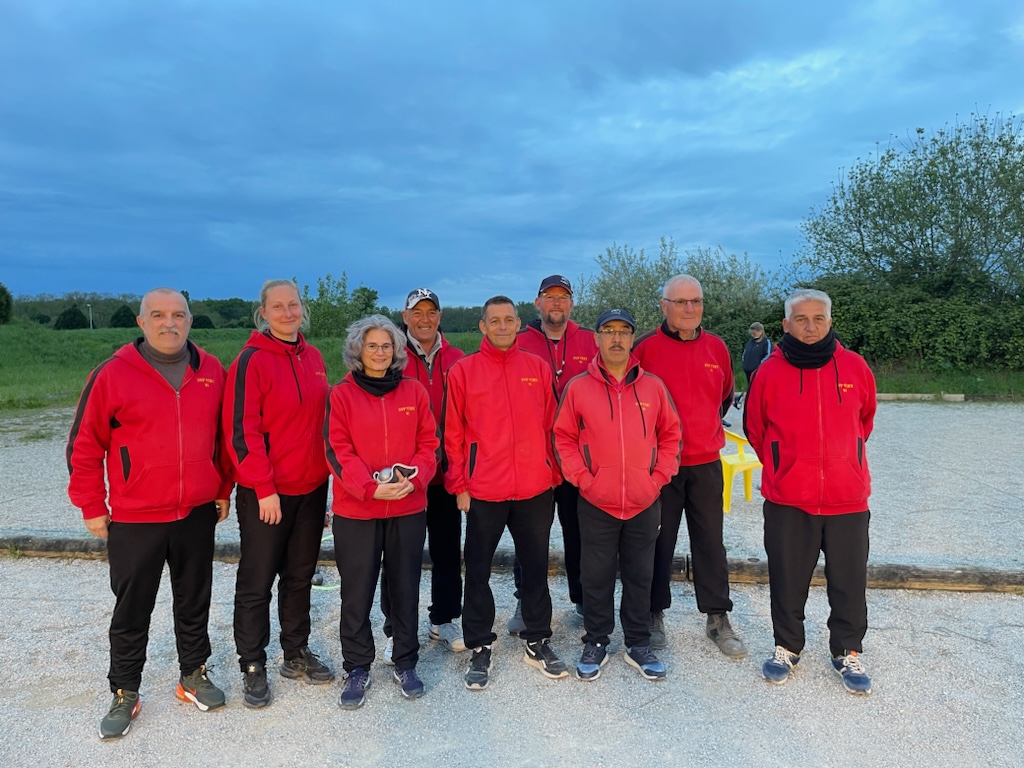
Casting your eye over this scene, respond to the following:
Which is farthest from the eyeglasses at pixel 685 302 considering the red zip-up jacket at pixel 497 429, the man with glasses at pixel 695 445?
the red zip-up jacket at pixel 497 429

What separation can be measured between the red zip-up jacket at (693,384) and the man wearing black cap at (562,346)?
39 centimetres

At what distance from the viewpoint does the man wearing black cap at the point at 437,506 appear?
149 inches

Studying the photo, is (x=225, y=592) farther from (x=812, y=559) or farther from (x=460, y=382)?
(x=812, y=559)

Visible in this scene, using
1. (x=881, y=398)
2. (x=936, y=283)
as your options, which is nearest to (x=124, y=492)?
(x=881, y=398)

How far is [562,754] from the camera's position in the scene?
275 centimetres

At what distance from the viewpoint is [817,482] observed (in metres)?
3.27

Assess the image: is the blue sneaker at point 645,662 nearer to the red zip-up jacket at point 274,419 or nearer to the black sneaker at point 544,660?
the black sneaker at point 544,660

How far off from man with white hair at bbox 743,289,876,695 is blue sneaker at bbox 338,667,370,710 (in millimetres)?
1958

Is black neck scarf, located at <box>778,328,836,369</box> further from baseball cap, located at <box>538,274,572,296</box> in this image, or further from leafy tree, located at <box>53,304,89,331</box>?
leafy tree, located at <box>53,304,89,331</box>

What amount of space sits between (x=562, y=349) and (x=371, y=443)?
1.37 meters

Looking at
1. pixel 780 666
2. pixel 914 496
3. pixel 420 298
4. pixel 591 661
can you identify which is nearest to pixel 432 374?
pixel 420 298

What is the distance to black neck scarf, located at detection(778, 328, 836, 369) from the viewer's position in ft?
10.9

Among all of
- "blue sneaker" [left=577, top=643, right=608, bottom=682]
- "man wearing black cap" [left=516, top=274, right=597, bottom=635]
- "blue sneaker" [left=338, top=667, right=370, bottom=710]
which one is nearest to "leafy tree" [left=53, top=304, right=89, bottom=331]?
"man wearing black cap" [left=516, top=274, right=597, bottom=635]

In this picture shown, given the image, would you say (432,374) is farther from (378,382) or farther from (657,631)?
(657,631)
